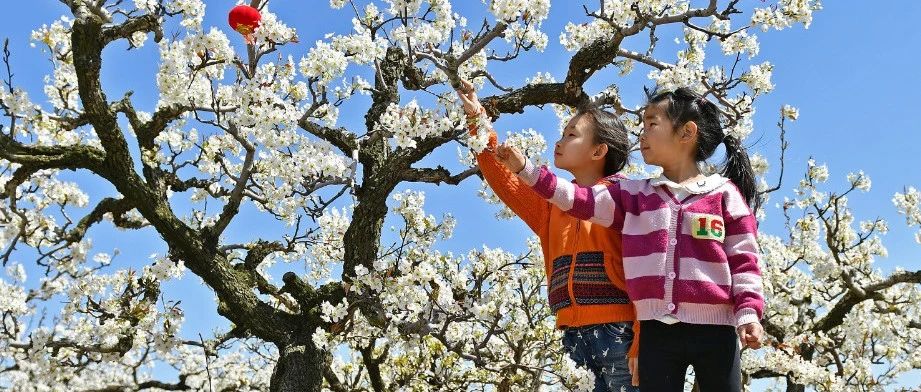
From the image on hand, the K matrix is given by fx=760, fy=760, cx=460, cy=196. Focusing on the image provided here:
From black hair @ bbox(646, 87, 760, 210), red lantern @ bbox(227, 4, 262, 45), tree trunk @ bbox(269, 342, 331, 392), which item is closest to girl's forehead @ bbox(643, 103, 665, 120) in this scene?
black hair @ bbox(646, 87, 760, 210)

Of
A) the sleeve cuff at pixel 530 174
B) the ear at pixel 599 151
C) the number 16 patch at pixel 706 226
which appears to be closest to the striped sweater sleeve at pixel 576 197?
the sleeve cuff at pixel 530 174

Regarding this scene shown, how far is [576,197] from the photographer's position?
256 cm

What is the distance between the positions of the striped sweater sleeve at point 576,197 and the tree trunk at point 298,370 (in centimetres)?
357

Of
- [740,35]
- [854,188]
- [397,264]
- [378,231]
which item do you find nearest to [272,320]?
[378,231]

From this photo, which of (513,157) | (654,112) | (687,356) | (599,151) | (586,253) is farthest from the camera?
(599,151)

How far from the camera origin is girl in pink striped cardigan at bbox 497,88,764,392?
8.01ft

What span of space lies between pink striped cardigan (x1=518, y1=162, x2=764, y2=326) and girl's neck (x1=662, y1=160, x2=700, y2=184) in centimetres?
12

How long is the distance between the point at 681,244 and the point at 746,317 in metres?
0.31

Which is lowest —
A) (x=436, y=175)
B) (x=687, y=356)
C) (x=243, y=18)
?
(x=687, y=356)

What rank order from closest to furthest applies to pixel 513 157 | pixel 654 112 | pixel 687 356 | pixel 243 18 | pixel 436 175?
pixel 687 356 < pixel 513 157 < pixel 654 112 < pixel 243 18 < pixel 436 175

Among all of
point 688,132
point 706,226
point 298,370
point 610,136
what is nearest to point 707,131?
point 688,132

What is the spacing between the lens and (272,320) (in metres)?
5.78

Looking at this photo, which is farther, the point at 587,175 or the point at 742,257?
the point at 587,175

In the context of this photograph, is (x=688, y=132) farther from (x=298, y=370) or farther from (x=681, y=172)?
(x=298, y=370)
